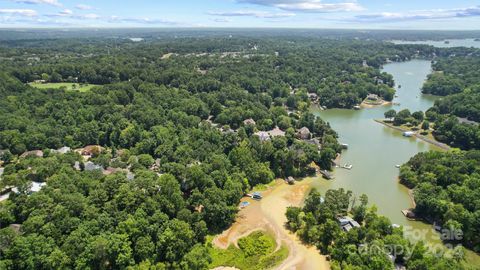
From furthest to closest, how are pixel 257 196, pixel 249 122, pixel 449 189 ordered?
pixel 249 122 < pixel 257 196 < pixel 449 189

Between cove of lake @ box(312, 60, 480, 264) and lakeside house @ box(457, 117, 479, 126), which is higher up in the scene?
lakeside house @ box(457, 117, 479, 126)

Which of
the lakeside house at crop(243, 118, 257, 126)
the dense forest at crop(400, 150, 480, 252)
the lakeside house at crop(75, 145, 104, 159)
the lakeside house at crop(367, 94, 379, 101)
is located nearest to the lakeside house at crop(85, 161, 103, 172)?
the lakeside house at crop(75, 145, 104, 159)

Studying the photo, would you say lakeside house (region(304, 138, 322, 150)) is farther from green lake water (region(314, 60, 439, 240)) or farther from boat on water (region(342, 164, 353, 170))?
boat on water (region(342, 164, 353, 170))

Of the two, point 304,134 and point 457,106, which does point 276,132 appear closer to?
point 304,134

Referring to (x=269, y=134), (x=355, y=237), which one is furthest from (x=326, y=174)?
(x=355, y=237)

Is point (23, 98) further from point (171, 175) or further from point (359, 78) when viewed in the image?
point (359, 78)

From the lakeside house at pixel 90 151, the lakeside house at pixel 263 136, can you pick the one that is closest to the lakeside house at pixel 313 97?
the lakeside house at pixel 263 136
